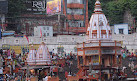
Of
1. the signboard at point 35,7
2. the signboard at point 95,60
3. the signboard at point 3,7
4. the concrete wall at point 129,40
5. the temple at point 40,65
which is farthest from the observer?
the signboard at point 35,7

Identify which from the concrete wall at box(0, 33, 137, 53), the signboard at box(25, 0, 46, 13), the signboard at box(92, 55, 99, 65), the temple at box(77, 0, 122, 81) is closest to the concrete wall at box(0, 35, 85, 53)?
the concrete wall at box(0, 33, 137, 53)

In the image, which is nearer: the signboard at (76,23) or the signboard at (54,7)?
the signboard at (54,7)

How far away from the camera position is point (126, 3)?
284 feet

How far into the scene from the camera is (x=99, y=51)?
50.5 metres

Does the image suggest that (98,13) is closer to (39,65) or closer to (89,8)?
(39,65)

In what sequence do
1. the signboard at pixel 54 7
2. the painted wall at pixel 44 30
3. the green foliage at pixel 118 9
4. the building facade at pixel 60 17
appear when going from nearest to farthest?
the painted wall at pixel 44 30
the building facade at pixel 60 17
the green foliage at pixel 118 9
the signboard at pixel 54 7

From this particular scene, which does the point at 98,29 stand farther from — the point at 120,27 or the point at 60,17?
the point at 60,17

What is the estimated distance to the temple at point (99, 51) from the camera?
165 ft

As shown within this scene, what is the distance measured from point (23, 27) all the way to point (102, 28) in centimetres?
3414

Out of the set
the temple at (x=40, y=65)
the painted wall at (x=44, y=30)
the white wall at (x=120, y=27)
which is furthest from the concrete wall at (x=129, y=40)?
the temple at (x=40, y=65)

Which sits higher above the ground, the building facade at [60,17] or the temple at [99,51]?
the building facade at [60,17]

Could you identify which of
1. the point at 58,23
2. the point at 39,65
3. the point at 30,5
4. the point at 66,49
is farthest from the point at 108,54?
the point at 30,5

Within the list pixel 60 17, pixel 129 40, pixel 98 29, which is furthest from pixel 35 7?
pixel 98 29

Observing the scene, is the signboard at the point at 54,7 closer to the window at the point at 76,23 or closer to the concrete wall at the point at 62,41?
the window at the point at 76,23
